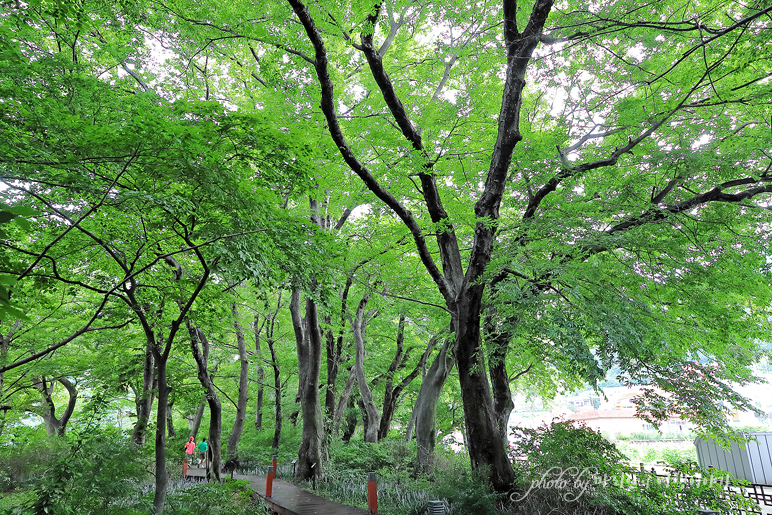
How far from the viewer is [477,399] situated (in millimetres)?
7684

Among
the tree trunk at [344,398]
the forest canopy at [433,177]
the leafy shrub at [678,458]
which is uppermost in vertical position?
the forest canopy at [433,177]

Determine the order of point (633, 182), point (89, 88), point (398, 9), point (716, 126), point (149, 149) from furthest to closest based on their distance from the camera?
1. point (398, 9)
2. point (633, 182)
3. point (716, 126)
4. point (89, 88)
5. point (149, 149)

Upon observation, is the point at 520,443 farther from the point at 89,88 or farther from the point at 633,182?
the point at 89,88

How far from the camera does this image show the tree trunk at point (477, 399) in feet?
24.5

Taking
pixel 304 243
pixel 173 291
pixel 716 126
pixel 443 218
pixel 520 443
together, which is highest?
pixel 716 126

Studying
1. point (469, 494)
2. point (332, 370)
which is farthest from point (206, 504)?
point (332, 370)

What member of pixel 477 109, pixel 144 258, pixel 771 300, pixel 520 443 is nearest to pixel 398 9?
pixel 477 109

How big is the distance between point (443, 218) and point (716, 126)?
532 centimetres

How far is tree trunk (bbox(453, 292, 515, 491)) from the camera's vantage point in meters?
7.48

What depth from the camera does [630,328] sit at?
5.95 meters

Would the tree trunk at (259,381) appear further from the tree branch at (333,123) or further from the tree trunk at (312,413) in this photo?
the tree branch at (333,123)

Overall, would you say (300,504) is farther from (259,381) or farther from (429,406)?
(259,381)

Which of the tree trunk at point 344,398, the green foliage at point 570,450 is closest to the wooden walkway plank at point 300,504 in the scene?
the green foliage at point 570,450

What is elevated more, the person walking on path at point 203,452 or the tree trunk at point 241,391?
the tree trunk at point 241,391
